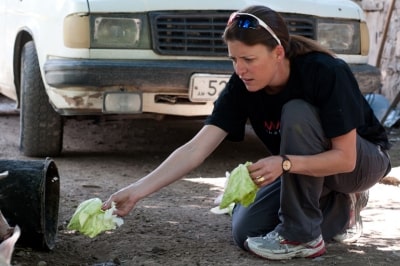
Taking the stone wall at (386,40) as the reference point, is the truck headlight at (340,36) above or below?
above

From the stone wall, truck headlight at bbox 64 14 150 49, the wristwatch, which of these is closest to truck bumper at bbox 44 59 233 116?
truck headlight at bbox 64 14 150 49

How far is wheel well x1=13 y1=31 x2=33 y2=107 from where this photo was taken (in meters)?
6.57

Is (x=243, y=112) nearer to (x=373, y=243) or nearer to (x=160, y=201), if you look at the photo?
(x=373, y=243)

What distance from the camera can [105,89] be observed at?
5590mm

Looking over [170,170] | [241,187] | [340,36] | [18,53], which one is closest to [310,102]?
[241,187]

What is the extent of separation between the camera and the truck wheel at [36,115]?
620 cm

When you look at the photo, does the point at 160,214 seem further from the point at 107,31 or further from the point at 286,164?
the point at 107,31

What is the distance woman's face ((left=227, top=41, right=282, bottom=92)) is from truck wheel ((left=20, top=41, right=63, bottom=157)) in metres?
2.97

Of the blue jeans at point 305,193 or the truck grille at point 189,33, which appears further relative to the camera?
the truck grille at point 189,33

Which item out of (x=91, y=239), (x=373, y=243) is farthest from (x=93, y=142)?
(x=373, y=243)

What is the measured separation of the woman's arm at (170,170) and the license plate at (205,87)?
5.99 feet

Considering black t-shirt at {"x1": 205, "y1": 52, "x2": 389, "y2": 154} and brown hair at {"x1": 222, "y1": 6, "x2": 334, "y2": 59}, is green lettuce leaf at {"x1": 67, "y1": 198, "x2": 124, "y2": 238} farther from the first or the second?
brown hair at {"x1": 222, "y1": 6, "x2": 334, "y2": 59}

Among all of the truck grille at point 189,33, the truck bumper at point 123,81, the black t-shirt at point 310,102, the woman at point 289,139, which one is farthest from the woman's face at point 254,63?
the truck grille at point 189,33

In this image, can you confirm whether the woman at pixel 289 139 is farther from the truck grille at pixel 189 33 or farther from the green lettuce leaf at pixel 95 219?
the truck grille at pixel 189 33
